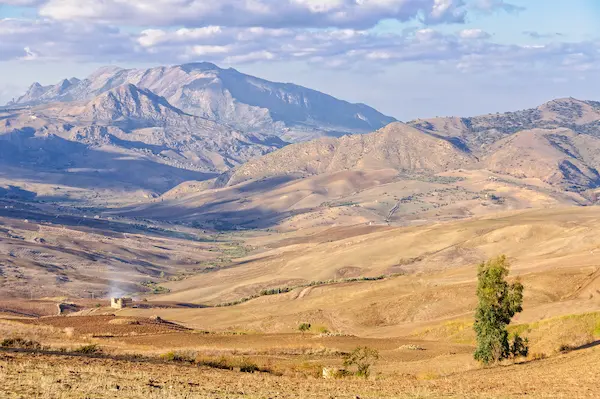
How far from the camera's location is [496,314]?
46.3 meters

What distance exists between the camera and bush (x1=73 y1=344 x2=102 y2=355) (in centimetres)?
4362

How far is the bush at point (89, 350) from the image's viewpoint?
43619mm

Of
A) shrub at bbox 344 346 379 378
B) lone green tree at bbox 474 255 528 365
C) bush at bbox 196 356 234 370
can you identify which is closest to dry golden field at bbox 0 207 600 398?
bush at bbox 196 356 234 370

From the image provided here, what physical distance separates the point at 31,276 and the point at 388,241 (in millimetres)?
65939

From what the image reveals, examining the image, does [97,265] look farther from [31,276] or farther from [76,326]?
[76,326]

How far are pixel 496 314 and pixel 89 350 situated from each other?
21719 mm

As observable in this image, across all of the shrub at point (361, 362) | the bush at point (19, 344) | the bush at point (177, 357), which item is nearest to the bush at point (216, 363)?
the bush at point (177, 357)

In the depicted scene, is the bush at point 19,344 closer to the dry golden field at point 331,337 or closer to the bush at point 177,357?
the dry golden field at point 331,337

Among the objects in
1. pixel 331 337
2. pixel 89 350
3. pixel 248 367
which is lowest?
pixel 331 337

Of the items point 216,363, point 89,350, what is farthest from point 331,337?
point 89,350

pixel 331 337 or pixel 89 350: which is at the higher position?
pixel 89 350

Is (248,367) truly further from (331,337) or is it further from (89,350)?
(331,337)

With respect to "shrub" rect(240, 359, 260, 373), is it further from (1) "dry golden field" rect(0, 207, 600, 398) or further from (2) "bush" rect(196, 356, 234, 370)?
(2) "bush" rect(196, 356, 234, 370)

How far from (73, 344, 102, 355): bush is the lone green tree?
20.0 meters
